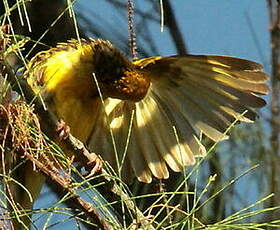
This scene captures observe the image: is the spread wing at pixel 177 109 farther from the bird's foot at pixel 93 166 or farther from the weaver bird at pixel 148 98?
the bird's foot at pixel 93 166

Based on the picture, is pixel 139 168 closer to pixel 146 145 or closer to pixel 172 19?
pixel 146 145

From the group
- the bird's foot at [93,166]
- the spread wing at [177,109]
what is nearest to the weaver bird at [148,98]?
the spread wing at [177,109]

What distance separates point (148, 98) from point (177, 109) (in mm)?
119

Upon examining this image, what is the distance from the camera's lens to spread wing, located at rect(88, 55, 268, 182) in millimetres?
2777

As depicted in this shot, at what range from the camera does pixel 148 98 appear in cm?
296

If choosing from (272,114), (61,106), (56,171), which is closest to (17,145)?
(56,171)

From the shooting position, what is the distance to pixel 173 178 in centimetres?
288

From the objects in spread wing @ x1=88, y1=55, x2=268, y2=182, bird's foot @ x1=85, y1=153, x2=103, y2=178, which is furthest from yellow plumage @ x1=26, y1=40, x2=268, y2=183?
bird's foot @ x1=85, y1=153, x2=103, y2=178

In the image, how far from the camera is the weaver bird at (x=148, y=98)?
2666 mm

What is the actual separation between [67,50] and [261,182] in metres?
0.77

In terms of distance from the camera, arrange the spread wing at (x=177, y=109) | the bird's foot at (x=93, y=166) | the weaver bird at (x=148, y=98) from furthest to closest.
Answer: the spread wing at (x=177, y=109)
the weaver bird at (x=148, y=98)
the bird's foot at (x=93, y=166)

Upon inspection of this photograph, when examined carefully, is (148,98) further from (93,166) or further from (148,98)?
(93,166)

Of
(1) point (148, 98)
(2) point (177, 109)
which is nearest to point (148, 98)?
(1) point (148, 98)

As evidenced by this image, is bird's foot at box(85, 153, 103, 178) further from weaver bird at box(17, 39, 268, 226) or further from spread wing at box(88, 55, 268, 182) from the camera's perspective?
spread wing at box(88, 55, 268, 182)
